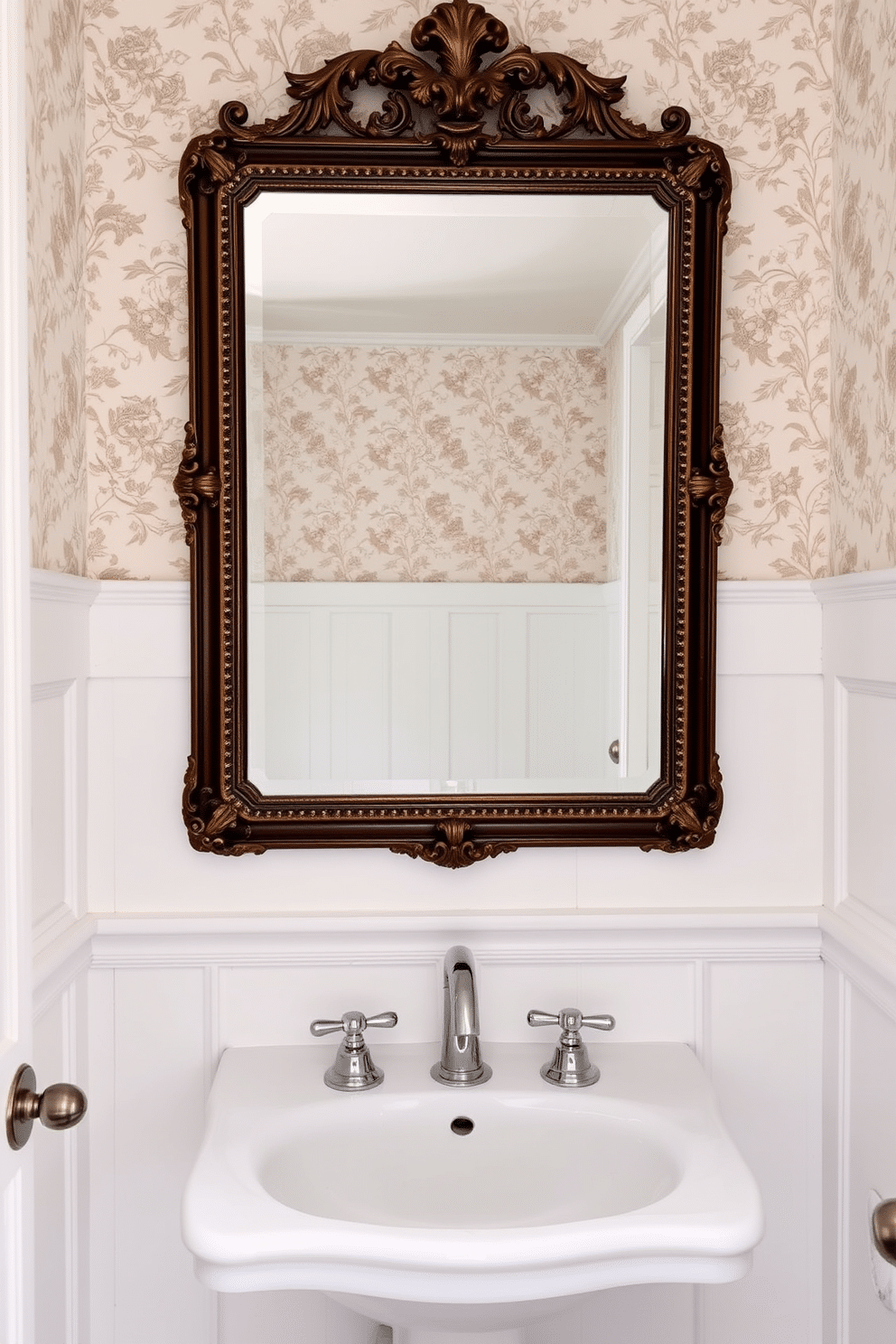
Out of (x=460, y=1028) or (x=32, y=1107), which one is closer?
(x=32, y=1107)

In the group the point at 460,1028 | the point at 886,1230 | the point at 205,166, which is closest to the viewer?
the point at 886,1230

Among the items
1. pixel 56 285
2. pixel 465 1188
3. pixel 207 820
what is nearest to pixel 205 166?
pixel 56 285

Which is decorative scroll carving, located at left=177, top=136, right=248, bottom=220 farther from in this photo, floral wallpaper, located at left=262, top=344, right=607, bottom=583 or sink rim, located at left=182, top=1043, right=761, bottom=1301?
sink rim, located at left=182, top=1043, right=761, bottom=1301

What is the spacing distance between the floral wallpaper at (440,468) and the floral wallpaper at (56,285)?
250mm

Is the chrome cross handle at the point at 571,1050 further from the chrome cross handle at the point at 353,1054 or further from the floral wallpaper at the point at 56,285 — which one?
the floral wallpaper at the point at 56,285

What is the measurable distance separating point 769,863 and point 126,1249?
3.36 feet

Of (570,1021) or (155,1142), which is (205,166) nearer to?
(570,1021)

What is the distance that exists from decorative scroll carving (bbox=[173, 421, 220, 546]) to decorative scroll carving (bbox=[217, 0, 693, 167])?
36cm

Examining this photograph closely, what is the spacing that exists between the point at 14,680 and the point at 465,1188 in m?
0.84

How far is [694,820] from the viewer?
4.75 feet

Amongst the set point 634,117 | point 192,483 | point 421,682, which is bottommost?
point 421,682

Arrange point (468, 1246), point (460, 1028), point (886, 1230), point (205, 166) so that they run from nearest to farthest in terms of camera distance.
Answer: point (886, 1230)
point (468, 1246)
point (460, 1028)
point (205, 166)

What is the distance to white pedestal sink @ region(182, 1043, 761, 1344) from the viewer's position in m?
1.03

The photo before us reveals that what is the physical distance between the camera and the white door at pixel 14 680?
2.89 feet
